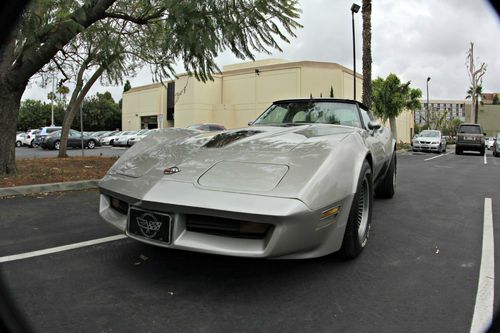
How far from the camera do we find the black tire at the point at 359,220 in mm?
3098

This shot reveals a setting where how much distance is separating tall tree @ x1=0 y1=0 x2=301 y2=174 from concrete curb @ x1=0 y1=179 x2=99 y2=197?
1.79 m

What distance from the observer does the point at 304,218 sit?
253 cm

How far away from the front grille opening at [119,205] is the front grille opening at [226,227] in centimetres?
72

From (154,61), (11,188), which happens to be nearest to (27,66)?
(11,188)

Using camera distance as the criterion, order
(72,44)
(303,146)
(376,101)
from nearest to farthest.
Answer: (303,146), (72,44), (376,101)

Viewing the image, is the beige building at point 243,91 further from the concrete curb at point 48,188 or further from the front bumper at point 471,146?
the concrete curb at point 48,188

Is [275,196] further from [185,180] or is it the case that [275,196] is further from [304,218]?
[185,180]

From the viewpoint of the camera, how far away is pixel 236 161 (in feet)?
10.1

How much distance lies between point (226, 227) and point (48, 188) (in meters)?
5.35

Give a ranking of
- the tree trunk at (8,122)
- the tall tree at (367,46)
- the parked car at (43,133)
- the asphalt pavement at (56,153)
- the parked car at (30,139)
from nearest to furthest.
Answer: the tree trunk at (8,122) → the tall tree at (367,46) → the asphalt pavement at (56,153) → the parked car at (43,133) → the parked car at (30,139)

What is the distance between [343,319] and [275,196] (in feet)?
2.78

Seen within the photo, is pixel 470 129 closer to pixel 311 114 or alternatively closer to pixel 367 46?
pixel 367 46

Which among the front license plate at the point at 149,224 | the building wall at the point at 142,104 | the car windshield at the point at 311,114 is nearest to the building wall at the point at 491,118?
the building wall at the point at 142,104

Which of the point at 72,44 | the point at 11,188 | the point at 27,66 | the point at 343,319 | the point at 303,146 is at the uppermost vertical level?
the point at 72,44
